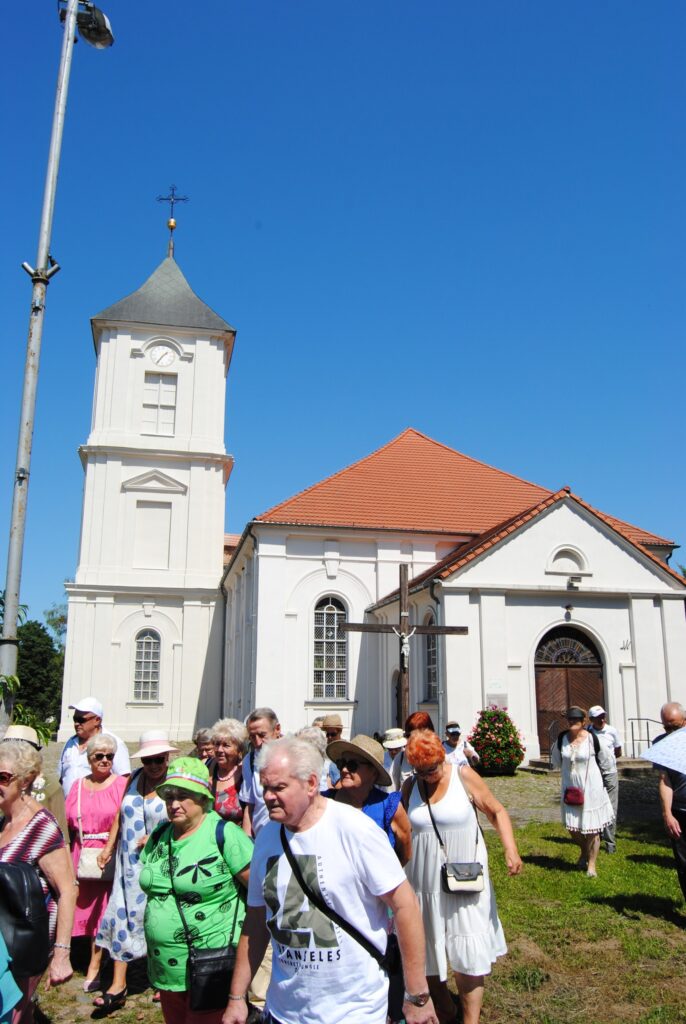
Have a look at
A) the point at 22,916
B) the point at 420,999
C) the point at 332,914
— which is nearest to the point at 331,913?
the point at 332,914

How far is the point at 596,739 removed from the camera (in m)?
9.28

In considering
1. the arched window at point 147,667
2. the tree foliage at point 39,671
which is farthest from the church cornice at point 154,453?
the tree foliage at point 39,671

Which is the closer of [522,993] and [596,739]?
[522,993]

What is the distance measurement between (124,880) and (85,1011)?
3.07 ft

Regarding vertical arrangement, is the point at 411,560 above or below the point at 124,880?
above

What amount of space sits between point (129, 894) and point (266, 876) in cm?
261

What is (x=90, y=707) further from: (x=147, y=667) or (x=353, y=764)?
(x=147, y=667)

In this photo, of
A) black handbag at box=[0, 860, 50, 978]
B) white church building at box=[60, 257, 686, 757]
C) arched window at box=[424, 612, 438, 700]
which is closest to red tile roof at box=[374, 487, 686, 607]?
white church building at box=[60, 257, 686, 757]

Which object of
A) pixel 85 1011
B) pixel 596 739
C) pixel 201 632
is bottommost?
pixel 85 1011

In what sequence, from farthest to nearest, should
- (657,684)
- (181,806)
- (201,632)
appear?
(201,632) → (657,684) → (181,806)

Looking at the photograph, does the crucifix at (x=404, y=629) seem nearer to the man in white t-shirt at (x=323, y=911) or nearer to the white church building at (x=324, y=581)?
the white church building at (x=324, y=581)

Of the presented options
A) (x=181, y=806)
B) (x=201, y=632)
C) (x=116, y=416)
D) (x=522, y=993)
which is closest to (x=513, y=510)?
(x=201, y=632)

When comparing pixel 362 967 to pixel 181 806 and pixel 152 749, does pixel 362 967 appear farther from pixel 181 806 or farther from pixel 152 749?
pixel 152 749

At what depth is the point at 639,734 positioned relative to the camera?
60.2 feet
